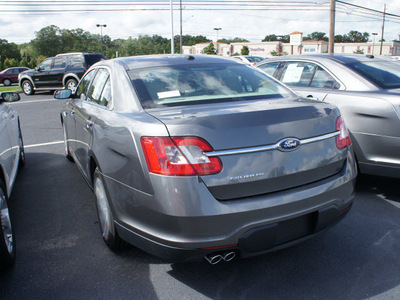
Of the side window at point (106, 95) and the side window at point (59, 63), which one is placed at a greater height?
the side window at point (59, 63)

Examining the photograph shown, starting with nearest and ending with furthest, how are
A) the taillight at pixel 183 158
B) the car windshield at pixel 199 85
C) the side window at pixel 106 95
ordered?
the taillight at pixel 183 158 → the car windshield at pixel 199 85 → the side window at pixel 106 95

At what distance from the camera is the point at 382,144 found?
386cm

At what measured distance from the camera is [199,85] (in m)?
3.10

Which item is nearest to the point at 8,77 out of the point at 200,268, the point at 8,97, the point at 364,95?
the point at 8,97

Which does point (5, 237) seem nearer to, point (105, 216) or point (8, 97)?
point (105, 216)

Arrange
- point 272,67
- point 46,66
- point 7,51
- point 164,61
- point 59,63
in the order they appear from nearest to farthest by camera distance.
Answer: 1. point 164,61
2. point 272,67
3. point 59,63
4. point 46,66
5. point 7,51

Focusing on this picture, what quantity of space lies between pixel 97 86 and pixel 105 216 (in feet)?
4.57

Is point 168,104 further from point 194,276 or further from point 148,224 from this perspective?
point 194,276

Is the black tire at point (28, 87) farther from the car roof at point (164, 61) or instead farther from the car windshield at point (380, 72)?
the car windshield at point (380, 72)

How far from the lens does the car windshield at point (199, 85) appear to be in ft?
9.46

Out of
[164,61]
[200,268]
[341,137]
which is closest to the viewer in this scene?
[341,137]

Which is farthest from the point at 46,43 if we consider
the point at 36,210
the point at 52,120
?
the point at 36,210

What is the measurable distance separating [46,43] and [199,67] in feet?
350

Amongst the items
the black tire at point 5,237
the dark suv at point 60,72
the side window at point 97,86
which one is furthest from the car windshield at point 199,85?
the dark suv at point 60,72
